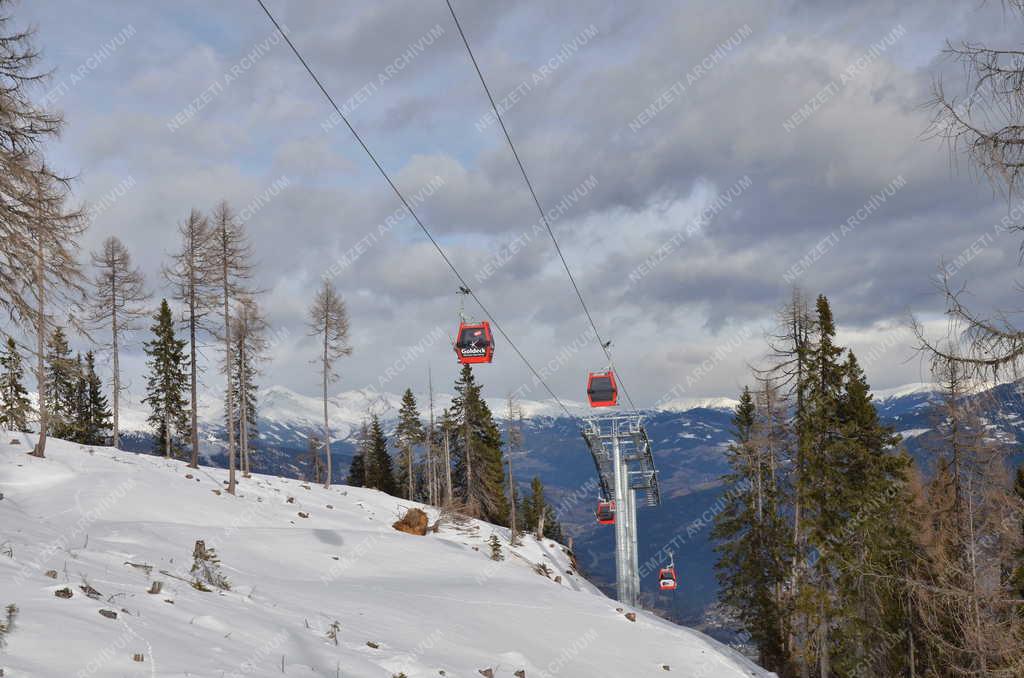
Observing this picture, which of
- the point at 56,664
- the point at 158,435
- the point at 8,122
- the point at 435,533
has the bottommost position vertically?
the point at 435,533

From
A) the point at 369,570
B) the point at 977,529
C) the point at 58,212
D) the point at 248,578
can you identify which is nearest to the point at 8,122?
the point at 58,212

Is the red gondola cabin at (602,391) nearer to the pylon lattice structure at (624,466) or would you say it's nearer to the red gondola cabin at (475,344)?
the pylon lattice structure at (624,466)

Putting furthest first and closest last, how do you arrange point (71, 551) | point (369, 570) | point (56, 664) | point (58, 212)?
1. point (369, 570)
2. point (58, 212)
3. point (71, 551)
4. point (56, 664)

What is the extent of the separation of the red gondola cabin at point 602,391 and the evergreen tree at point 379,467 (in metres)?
39.1

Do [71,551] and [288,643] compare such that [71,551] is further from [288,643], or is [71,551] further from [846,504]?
[846,504]

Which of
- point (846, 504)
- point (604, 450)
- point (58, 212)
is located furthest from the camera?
point (604, 450)

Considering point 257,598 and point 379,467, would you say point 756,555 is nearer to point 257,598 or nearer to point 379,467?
point 257,598

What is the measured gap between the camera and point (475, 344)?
71.1 feet

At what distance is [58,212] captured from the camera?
13.7m

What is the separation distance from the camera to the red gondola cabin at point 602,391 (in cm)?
3378

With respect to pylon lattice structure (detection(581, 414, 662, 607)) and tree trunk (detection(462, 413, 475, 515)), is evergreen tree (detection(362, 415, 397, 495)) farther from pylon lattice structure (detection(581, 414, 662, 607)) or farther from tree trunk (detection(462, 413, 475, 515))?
pylon lattice structure (detection(581, 414, 662, 607))

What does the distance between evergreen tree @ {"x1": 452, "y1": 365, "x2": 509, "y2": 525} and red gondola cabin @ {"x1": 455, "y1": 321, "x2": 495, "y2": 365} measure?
36.6m

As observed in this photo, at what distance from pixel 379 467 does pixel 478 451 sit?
14.7m

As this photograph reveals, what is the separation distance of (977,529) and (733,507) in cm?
1446
